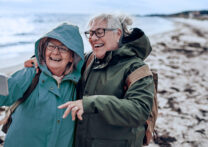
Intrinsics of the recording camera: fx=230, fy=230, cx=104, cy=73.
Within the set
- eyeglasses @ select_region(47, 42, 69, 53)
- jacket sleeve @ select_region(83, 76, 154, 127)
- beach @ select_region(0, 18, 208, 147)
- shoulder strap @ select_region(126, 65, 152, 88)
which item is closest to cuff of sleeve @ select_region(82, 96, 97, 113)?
jacket sleeve @ select_region(83, 76, 154, 127)

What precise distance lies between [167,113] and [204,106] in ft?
3.04

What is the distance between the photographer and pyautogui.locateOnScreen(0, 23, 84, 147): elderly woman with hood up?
1.94m

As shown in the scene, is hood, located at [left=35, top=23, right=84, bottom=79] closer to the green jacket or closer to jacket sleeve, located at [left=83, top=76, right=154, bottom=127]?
the green jacket

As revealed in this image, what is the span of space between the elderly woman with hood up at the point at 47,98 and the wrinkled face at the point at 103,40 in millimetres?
228

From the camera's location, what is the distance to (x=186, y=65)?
29.2 ft

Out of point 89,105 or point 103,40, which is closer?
point 89,105

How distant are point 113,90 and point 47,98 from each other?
Result: 1.87ft

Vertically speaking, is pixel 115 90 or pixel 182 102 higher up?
pixel 115 90

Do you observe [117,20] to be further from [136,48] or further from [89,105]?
[89,105]

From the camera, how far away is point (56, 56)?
205cm

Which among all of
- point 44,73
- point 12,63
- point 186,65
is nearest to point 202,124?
point 44,73

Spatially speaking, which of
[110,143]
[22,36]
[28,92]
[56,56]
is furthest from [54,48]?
[22,36]

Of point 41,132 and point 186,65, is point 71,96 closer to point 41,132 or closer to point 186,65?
point 41,132

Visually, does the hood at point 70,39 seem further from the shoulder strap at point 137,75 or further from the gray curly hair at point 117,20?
the shoulder strap at point 137,75
